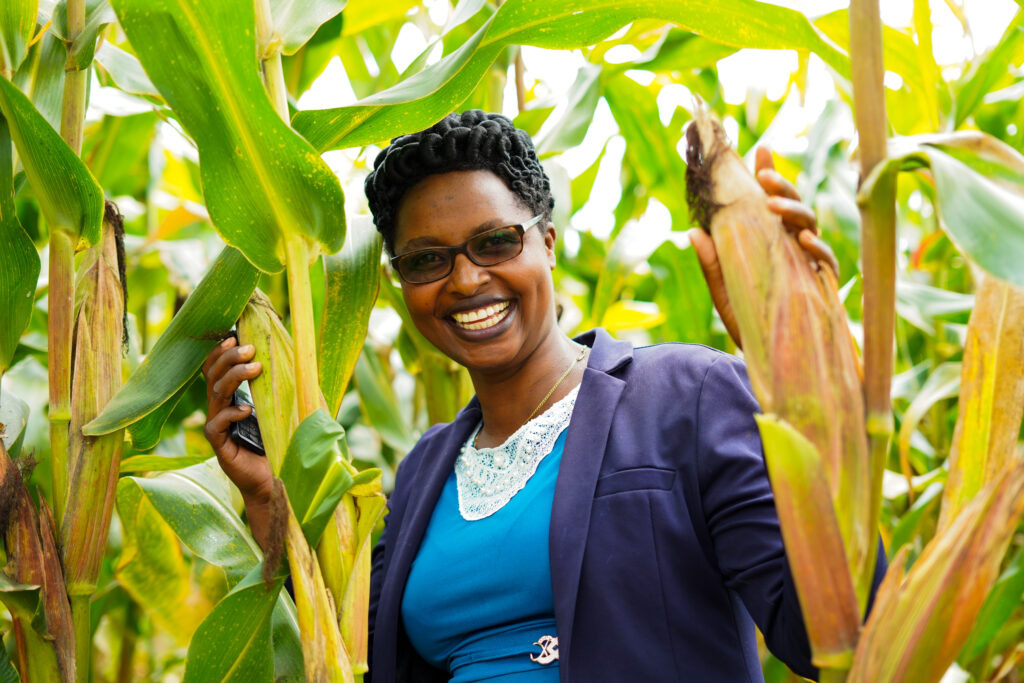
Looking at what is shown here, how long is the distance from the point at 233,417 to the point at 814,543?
78 cm

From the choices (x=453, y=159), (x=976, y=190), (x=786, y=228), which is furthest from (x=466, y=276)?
(x=976, y=190)

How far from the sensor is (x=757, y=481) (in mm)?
1073

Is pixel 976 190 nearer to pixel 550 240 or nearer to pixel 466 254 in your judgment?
pixel 466 254

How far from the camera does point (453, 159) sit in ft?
A: 4.34

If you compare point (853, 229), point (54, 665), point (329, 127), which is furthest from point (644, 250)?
point (54, 665)

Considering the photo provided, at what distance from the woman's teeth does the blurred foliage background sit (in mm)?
226

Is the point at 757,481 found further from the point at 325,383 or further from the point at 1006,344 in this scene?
the point at 325,383

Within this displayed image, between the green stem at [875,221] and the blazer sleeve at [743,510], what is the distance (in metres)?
0.26

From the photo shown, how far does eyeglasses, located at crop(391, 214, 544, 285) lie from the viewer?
1.30m

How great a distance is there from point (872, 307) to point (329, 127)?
2.13 ft

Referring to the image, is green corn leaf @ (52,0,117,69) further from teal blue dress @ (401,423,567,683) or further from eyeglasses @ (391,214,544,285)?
teal blue dress @ (401,423,567,683)

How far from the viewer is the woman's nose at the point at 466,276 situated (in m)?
1.29

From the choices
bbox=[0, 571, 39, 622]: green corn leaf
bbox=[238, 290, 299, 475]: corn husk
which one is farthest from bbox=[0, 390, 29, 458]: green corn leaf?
bbox=[238, 290, 299, 475]: corn husk

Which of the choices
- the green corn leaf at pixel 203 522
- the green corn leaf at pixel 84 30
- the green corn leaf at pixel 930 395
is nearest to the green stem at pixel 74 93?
the green corn leaf at pixel 84 30
